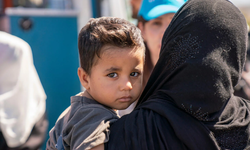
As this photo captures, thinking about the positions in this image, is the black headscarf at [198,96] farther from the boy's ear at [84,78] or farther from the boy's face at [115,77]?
the boy's ear at [84,78]

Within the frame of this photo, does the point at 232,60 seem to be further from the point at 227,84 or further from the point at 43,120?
the point at 43,120

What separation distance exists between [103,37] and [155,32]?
1019 mm

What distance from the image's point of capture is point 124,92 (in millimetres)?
1426

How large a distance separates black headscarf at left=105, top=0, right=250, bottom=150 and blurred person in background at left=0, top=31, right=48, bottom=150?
1.82 m

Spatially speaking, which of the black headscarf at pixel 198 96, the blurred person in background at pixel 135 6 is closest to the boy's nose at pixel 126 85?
the black headscarf at pixel 198 96

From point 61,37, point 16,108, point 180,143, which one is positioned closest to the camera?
point 180,143

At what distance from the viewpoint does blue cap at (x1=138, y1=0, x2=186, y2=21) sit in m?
2.20

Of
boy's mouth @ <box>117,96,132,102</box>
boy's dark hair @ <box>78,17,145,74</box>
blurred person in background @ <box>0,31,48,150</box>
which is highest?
boy's dark hair @ <box>78,17,145,74</box>

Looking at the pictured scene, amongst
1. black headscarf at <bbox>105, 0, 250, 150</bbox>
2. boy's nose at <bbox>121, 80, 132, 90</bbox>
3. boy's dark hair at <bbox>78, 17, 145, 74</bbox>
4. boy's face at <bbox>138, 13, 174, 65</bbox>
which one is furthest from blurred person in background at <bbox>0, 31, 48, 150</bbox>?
black headscarf at <bbox>105, 0, 250, 150</bbox>

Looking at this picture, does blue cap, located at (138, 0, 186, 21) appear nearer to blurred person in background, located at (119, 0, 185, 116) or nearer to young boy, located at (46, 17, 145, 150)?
blurred person in background, located at (119, 0, 185, 116)

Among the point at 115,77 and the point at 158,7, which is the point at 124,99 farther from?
the point at 158,7

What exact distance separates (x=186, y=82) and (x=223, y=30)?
0.89ft

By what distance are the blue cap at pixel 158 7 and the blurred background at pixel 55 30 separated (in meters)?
1.83

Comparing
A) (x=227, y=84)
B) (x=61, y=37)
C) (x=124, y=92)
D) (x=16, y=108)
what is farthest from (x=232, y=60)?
(x=61, y=37)
